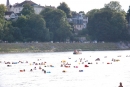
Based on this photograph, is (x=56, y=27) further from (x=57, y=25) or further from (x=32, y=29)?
(x=32, y=29)

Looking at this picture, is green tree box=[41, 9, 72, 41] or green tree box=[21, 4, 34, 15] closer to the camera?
green tree box=[41, 9, 72, 41]

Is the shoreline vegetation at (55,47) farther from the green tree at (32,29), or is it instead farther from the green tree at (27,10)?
the green tree at (27,10)

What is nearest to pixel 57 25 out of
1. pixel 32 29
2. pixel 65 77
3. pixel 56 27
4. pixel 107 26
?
pixel 56 27

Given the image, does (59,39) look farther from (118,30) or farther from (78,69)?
(78,69)

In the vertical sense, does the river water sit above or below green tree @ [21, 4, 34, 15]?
below

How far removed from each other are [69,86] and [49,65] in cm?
3208

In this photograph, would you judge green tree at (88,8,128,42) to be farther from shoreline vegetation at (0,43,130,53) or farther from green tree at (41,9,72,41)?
green tree at (41,9,72,41)

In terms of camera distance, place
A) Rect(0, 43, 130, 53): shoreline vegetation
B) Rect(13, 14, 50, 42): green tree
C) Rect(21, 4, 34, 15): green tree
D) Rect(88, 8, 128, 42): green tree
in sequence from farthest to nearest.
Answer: Rect(88, 8, 128, 42): green tree, Rect(21, 4, 34, 15): green tree, Rect(13, 14, 50, 42): green tree, Rect(0, 43, 130, 53): shoreline vegetation

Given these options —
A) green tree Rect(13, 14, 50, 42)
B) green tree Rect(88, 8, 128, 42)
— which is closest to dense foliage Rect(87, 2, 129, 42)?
green tree Rect(88, 8, 128, 42)

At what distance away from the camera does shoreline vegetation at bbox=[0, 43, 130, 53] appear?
155375mm

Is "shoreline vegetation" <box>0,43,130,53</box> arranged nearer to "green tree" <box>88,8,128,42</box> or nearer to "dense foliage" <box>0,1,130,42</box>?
"green tree" <box>88,8,128,42</box>

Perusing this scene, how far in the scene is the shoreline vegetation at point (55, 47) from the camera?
155375 millimetres

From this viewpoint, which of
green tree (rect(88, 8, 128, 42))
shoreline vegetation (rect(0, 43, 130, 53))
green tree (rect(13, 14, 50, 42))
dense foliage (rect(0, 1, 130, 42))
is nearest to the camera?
shoreline vegetation (rect(0, 43, 130, 53))

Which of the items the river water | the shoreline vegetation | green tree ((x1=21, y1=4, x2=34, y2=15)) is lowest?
the river water
